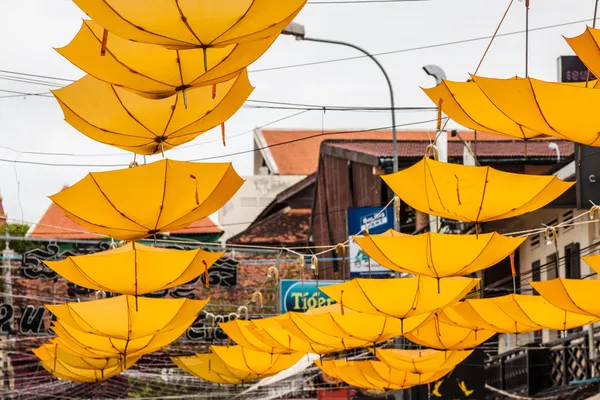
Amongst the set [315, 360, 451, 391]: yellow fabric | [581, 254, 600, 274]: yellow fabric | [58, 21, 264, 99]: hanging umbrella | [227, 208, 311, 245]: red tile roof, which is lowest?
[315, 360, 451, 391]: yellow fabric

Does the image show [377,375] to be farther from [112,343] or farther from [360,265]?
[360,265]

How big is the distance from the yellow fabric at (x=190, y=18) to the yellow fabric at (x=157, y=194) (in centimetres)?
289

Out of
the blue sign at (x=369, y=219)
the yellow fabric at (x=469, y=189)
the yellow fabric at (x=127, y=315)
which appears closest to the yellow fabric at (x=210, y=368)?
the yellow fabric at (x=127, y=315)

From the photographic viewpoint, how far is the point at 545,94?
983 cm

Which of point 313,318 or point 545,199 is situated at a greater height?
point 545,199

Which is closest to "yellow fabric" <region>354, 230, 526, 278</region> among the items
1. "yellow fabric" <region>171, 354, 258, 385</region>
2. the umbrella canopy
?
the umbrella canopy

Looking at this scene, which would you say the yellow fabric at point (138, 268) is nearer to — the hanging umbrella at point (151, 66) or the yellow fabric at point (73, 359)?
the hanging umbrella at point (151, 66)

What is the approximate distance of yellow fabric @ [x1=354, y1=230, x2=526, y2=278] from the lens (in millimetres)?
13789

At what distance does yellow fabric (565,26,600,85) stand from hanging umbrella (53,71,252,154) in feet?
8.46

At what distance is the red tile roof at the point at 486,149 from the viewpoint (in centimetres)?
3014

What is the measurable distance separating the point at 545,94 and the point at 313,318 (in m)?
8.01

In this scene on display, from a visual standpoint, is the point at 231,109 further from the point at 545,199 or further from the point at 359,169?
the point at 359,169

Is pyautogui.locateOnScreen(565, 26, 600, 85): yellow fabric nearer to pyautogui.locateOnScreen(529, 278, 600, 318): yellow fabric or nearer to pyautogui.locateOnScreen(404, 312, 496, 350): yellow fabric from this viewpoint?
pyautogui.locateOnScreen(529, 278, 600, 318): yellow fabric

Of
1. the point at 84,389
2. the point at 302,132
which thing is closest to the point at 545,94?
the point at 84,389
